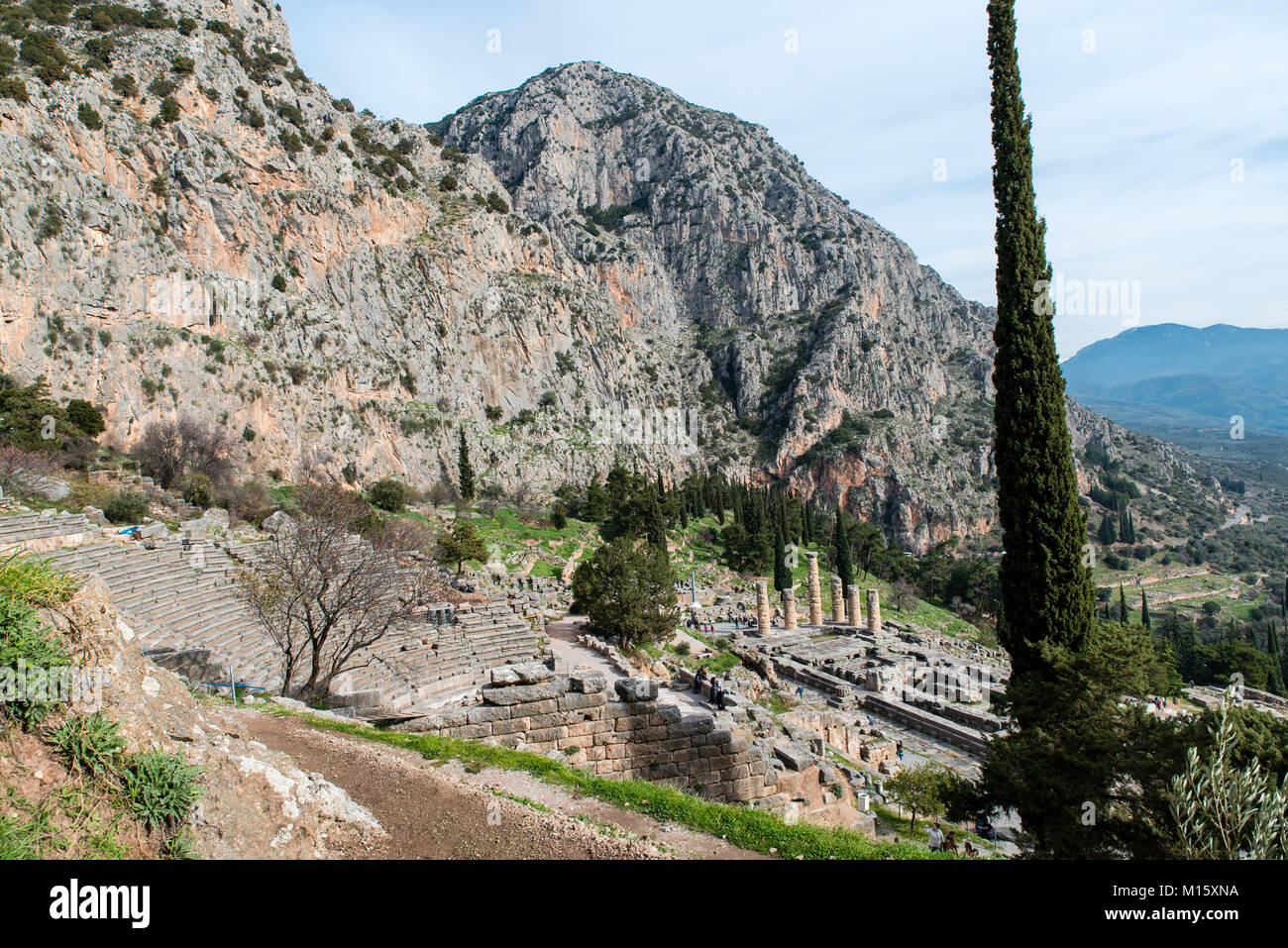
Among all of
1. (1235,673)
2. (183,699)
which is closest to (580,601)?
(183,699)

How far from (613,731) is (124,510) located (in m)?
24.7

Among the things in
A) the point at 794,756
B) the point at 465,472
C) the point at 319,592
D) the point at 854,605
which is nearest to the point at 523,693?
the point at 794,756

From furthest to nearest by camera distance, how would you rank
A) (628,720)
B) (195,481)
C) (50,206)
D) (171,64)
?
1. (171,64)
2. (50,206)
3. (195,481)
4. (628,720)

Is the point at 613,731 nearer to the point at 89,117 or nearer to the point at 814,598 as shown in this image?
the point at 814,598

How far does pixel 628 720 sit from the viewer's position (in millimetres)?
10438

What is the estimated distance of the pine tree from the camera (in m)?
57.9

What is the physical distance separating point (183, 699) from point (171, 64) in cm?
6785

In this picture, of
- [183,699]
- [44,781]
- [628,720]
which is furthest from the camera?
[628,720]

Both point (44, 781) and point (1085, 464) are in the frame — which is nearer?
point (44, 781)

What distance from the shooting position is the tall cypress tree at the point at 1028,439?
527 inches

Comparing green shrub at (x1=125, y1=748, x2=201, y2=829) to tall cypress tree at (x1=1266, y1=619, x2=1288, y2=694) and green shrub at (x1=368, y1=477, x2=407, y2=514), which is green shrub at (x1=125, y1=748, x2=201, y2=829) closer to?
green shrub at (x1=368, y1=477, x2=407, y2=514)

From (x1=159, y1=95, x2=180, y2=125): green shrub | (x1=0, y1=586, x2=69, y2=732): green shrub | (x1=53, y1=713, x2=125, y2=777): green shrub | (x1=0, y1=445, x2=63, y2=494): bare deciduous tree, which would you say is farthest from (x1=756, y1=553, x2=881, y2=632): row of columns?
(x1=159, y1=95, x2=180, y2=125): green shrub
